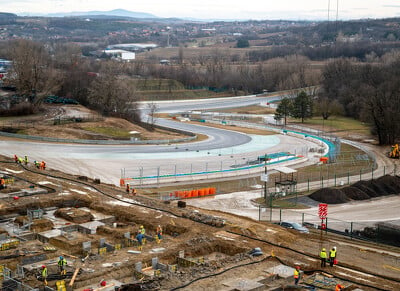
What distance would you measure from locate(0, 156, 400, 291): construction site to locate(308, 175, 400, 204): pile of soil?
10.5 metres

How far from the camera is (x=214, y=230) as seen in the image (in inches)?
1417

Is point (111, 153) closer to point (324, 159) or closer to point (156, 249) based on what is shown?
point (324, 159)

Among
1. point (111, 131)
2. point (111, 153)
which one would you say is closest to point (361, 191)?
point (111, 153)

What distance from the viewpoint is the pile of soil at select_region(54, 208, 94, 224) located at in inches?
1510

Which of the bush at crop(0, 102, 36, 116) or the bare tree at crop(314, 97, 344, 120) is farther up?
the bush at crop(0, 102, 36, 116)

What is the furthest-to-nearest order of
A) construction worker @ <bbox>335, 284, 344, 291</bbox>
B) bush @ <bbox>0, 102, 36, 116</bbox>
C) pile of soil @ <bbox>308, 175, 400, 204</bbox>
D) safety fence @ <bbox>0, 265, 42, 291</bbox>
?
1. bush @ <bbox>0, 102, 36, 116</bbox>
2. pile of soil @ <bbox>308, 175, 400, 204</bbox>
3. safety fence @ <bbox>0, 265, 42, 291</bbox>
4. construction worker @ <bbox>335, 284, 344, 291</bbox>

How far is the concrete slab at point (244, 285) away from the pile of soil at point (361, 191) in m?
24.2

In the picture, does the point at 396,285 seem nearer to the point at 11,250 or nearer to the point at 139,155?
the point at 11,250

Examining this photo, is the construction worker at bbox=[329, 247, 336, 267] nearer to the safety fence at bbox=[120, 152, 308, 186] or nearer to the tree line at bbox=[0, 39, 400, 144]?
the safety fence at bbox=[120, 152, 308, 186]

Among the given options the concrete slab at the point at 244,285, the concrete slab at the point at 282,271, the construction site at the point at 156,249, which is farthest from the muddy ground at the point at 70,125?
the concrete slab at the point at 244,285

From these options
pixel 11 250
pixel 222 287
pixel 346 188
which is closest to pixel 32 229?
pixel 11 250

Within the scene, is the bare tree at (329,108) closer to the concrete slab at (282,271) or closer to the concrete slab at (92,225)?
the concrete slab at (92,225)

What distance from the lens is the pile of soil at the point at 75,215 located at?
38344 millimetres

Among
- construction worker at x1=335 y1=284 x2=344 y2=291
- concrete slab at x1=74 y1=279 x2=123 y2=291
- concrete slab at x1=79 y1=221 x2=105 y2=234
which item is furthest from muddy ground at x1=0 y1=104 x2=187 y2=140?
construction worker at x1=335 y1=284 x2=344 y2=291
